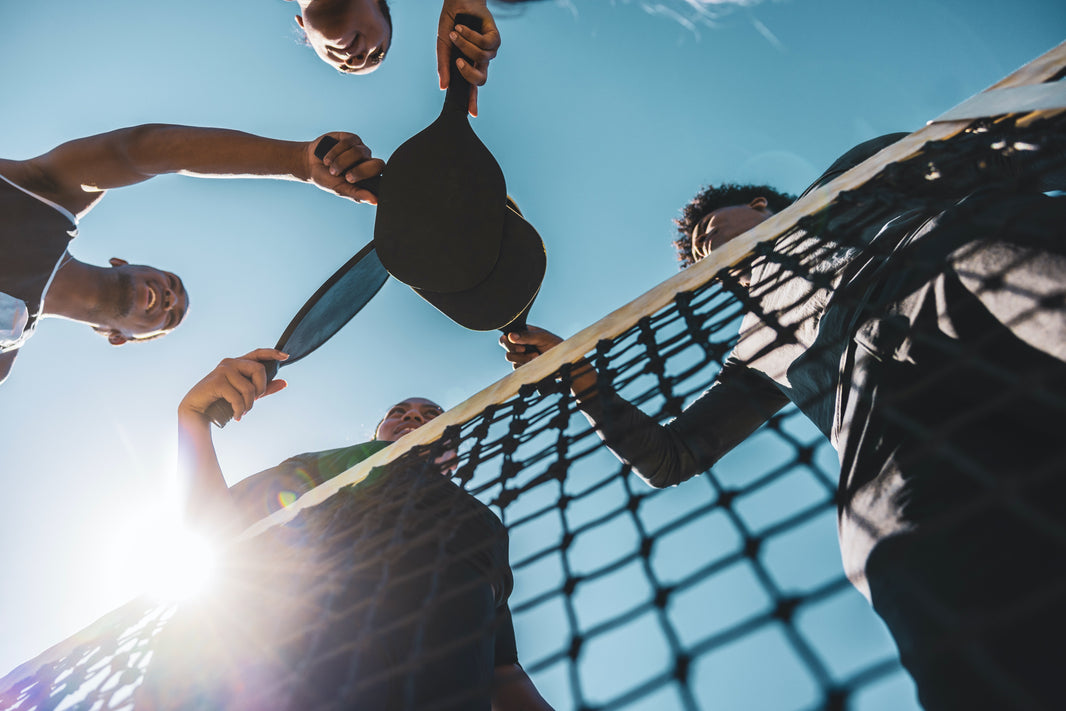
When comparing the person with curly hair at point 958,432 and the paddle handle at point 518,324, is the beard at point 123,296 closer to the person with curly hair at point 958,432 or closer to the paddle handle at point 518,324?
the paddle handle at point 518,324

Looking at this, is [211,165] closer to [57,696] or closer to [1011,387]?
[57,696]

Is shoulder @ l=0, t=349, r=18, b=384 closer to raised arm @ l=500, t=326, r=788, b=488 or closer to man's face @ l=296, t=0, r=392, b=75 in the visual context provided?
man's face @ l=296, t=0, r=392, b=75

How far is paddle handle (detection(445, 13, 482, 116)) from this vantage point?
4.80 feet

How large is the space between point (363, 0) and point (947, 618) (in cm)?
228

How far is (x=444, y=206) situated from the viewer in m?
1.69

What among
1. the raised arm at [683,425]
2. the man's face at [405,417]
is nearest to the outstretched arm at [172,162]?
the raised arm at [683,425]

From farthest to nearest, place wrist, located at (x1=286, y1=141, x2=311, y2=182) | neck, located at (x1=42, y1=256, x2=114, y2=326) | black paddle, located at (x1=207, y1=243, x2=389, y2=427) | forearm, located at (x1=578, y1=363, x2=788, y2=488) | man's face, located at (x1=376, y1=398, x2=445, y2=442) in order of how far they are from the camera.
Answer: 1. man's face, located at (x1=376, y1=398, x2=445, y2=442)
2. neck, located at (x1=42, y1=256, x2=114, y2=326)
3. black paddle, located at (x1=207, y1=243, x2=389, y2=427)
4. forearm, located at (x1=578, y1=363, x2=788, y2=488)
5. wrist, located at (x1=286, y1=141, x2=311, y2=182)

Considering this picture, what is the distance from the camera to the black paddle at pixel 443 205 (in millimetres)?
1622

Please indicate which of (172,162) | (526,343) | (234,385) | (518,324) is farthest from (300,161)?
(526,343)

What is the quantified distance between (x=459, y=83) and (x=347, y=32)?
54 cm

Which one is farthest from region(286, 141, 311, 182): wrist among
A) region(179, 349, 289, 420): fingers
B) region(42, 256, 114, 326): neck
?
region(42, 256, 114, 326): neck

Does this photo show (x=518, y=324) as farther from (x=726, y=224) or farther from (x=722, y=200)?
(x=722, y=200)

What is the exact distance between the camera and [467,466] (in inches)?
69.5

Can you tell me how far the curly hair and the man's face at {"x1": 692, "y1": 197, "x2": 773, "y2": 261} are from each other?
1.36ft
